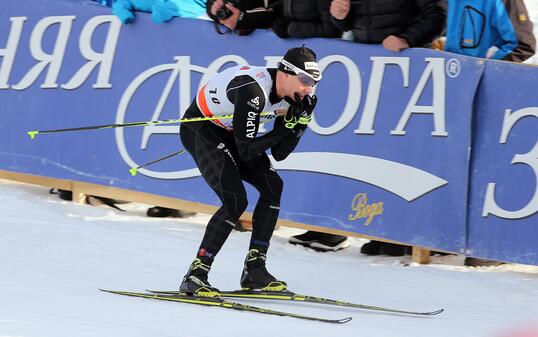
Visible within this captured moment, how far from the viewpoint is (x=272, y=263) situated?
851 cm

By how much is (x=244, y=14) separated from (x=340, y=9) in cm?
98

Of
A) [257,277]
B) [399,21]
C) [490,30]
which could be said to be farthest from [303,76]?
[490,30]

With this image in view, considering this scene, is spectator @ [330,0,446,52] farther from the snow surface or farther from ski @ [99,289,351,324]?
ski @ [99,289,351,324]

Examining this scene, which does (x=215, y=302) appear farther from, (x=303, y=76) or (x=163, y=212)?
(x=163, y=212)

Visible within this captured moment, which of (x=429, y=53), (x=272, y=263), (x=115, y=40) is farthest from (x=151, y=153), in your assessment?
(x=429, y=53)

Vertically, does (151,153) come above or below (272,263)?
above

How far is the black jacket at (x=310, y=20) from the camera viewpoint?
8.94 meters

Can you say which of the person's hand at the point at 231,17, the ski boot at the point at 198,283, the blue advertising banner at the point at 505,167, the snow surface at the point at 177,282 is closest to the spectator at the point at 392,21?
the blue advertising banner at the point at 505,167

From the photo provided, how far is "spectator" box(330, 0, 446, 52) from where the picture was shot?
847 cm

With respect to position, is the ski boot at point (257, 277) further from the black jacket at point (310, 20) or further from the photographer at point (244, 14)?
the photographer at point (244, 14)

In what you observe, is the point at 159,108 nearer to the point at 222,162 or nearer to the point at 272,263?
the point at 272,263

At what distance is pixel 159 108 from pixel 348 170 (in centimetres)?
191

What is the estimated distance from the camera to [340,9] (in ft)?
28.5

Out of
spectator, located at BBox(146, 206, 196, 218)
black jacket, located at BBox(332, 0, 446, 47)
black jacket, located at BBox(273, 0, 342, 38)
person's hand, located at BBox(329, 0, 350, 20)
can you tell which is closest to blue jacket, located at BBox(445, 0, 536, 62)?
black jacket, located at BBox(332, 0, 446, 47)
